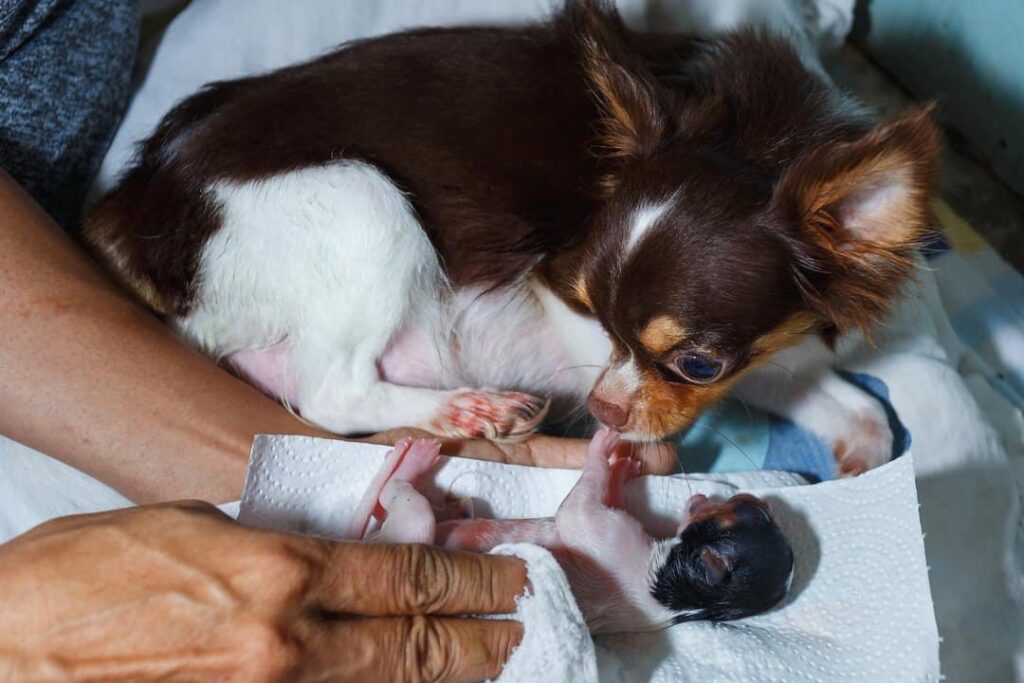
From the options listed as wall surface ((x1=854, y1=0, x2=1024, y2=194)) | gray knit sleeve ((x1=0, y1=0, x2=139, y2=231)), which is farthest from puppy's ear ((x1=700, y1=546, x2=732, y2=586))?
wall surface ((x1=854, y1=0, x2=1024, y2=194))

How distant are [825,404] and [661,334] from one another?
24.7 inches

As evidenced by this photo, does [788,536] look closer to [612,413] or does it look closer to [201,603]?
[612,413]

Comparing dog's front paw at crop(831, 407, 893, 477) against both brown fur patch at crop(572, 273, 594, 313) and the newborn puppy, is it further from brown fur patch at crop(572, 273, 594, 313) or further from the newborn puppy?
brown fur patch at crop(572, 273, 594, 313)

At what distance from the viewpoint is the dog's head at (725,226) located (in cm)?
140

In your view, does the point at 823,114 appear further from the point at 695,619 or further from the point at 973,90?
the point at 973,90

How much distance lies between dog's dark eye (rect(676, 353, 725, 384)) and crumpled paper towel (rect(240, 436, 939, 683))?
22cm

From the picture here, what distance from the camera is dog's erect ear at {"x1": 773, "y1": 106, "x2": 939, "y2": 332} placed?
4.32 ft

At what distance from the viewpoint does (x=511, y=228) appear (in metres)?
1.74

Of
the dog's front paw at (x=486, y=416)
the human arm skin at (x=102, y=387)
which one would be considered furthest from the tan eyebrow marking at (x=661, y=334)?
the dog's front paw at (x=486, y=416)

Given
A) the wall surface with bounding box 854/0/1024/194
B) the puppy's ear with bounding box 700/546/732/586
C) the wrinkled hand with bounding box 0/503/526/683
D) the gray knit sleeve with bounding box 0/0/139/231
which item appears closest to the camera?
the wrinkled hand with bounding box 0/503/526/683

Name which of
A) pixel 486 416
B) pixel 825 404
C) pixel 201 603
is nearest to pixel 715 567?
pixel 486 416

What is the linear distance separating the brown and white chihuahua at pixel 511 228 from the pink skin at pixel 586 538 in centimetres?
17

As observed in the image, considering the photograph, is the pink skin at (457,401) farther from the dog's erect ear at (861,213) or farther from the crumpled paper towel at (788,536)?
→ the dog's erect ear at (861,213)

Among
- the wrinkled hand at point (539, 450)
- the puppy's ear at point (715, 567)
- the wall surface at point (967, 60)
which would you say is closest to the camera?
the puppy's ear at point (715, 567)
